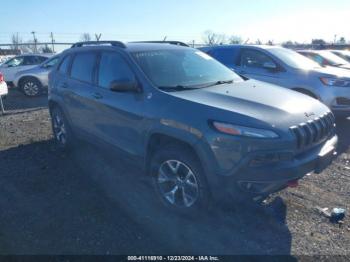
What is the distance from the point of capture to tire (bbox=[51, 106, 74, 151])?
566cm

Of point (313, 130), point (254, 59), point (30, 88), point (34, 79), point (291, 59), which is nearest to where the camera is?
point (313, 130)

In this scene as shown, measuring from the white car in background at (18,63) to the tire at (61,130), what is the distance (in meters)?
8.70

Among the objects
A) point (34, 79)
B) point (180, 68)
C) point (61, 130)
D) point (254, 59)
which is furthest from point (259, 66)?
point (34, 79)

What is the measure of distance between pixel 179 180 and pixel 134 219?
664 millimetres

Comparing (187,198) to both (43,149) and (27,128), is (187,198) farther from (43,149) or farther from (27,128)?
(27,128)

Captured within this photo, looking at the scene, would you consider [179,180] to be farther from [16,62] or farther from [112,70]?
[16,62]

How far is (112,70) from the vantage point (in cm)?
439

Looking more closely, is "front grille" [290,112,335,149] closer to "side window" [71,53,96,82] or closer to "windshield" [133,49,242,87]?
"windshield" [133,49,242,87]

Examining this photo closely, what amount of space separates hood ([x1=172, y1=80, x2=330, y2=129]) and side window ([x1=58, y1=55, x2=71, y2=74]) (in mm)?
2696

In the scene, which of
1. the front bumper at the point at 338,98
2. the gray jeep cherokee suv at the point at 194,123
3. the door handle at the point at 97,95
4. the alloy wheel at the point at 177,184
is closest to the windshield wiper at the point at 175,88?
the gray jeep cherokee suv at the point at 194,123

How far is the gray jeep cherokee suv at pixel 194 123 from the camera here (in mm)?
3031

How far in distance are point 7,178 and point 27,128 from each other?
317cm

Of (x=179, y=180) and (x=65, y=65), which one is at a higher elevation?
(x=65, y=65)

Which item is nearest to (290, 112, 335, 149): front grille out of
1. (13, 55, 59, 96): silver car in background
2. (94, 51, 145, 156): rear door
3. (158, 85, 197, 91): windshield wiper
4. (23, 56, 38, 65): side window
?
(158, 85, 197, 91): windshield wiper
